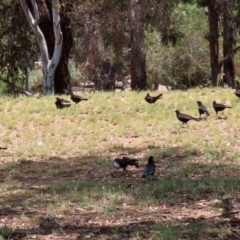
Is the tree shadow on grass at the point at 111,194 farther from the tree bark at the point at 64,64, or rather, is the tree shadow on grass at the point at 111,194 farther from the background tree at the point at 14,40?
the background tree at the point at 14,40

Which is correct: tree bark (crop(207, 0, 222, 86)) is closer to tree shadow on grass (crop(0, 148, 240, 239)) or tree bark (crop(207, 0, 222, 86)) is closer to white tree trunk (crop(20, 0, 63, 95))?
white tree trunk (crop(20, 0, 63, 95))

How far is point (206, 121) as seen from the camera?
13469 millimetres

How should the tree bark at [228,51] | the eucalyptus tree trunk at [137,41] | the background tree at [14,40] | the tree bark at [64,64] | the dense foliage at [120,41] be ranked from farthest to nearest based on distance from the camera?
the tree bark at [228,51], the background tree at [14,40], the dense foliage at [120,41], the tree bark at [64,64], the eucalyptus tree trunk at [137,41]

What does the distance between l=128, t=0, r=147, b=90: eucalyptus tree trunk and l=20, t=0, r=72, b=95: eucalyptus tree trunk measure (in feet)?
6.71

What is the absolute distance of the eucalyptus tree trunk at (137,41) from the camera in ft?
66.2

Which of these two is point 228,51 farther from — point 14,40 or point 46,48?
point 46,48

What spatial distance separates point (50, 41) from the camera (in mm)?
21219

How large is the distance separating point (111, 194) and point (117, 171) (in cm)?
180

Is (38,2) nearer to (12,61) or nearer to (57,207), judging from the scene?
(12,61)

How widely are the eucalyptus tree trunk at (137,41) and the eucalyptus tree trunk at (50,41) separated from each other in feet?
6.71

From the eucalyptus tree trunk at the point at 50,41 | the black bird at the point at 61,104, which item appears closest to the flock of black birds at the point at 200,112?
the black bird at the point at 61,104

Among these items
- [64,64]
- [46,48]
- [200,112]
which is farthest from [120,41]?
[200,112]

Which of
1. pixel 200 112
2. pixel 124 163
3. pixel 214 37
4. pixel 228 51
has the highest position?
pixel 214 37

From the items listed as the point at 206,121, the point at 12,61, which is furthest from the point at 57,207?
the point at 12,61
